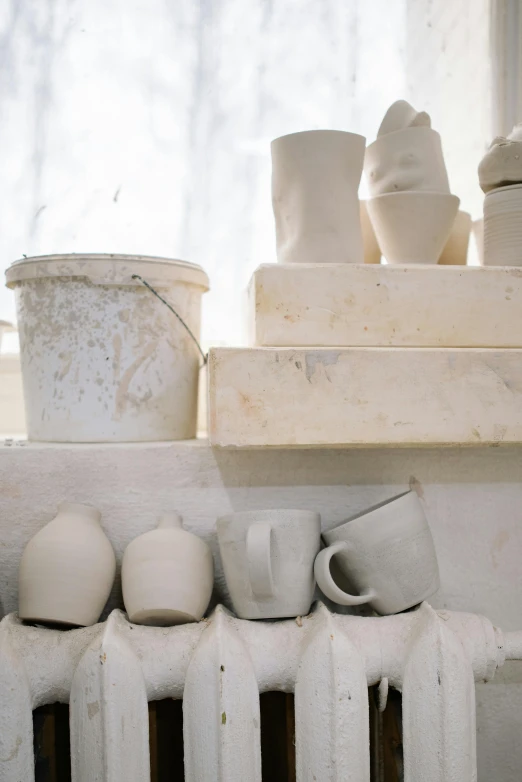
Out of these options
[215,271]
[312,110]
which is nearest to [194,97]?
[312,110]

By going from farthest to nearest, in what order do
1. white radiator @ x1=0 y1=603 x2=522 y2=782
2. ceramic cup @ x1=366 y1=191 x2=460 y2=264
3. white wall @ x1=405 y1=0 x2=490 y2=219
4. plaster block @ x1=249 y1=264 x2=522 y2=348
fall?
1. white wall @ x1=405 y1=0 x2=490 y2=219
2. ceramic cup @ x1=366 y1=191 x2=460 y2=264
3. plaster block @ x1=249 y1=264 x2=522 y2=348
4. white radiator @ x1=0 y1=603 x2=522 y2=782

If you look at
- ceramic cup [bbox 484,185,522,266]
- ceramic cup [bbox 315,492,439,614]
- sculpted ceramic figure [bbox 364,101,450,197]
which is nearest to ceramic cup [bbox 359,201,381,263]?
sculpted ceramic figure [bbox 364,101,450,197]

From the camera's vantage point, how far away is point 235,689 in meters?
0.71

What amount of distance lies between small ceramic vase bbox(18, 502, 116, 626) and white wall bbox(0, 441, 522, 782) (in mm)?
86

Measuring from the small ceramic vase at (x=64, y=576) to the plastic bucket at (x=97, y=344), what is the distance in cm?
17

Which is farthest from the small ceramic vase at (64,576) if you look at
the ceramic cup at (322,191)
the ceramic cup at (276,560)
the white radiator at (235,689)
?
the ceramic cup at (322,191)

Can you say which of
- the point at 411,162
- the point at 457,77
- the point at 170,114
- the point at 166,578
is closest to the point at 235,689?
the point at 166,578

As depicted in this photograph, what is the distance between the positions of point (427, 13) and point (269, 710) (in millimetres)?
1356

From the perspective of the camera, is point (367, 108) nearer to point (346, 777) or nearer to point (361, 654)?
point (361, 654)

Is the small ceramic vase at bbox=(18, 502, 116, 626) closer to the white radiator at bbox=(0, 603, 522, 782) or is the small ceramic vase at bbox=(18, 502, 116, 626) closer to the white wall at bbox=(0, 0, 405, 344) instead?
the white radiator at bbox=(0, 603, 522, 782)

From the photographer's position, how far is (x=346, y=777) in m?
0.72

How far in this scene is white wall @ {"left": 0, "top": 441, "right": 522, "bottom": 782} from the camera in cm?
86

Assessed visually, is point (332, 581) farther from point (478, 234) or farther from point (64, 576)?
point (478, 234)

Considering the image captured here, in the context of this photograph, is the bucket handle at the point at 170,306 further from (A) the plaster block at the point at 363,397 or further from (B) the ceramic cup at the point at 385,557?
(B) the ceramic cup at the point at 385,557
